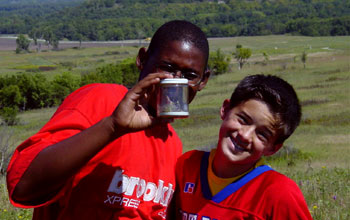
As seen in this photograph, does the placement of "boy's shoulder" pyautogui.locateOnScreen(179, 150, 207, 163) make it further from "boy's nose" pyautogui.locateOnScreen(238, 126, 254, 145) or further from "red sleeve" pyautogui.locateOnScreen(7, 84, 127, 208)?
"red sleeve" pyautogui.locateOnScreen(7, 84, 127, 208)

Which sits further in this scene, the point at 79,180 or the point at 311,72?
the point at 311,72

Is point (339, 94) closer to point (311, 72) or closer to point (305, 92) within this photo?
point (305, 92)

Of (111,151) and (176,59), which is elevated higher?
(176,59)

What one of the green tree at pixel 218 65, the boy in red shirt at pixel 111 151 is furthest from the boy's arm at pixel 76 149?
the green tree at pixel 218 65

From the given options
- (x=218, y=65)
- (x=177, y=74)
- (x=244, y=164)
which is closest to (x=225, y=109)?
(x=244, y=164)

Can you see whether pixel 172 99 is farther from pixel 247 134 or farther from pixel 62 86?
pixel 62 86

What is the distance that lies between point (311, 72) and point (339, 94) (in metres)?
17.5

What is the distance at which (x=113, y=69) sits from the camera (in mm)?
56000

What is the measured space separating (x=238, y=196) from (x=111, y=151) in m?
0.66

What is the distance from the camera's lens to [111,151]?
7.89 ft

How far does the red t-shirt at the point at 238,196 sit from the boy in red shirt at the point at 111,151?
4.2 inches

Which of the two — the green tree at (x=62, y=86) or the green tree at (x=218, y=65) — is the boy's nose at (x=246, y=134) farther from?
the green tree at (x=218, y=65)

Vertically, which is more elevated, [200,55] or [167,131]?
[200,55]

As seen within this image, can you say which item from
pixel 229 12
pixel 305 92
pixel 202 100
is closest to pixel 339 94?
pixel 305 92
